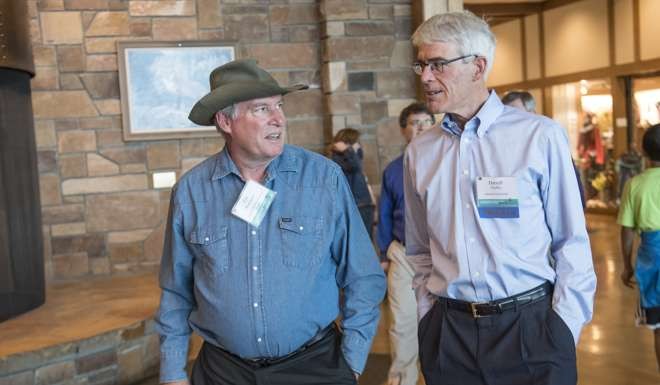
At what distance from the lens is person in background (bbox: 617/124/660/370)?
3.84 meters

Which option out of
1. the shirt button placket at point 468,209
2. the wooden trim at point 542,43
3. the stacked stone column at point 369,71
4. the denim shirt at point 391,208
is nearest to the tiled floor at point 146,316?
the denim shirt at point 391,208

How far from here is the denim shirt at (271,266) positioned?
86.2 inches

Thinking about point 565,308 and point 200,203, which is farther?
point 200,203

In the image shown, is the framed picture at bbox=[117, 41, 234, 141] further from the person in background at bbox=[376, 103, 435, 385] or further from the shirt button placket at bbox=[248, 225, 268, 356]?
the shirt button placket at bbox=[248, 225, 268, 356]

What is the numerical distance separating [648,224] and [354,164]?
107 inches

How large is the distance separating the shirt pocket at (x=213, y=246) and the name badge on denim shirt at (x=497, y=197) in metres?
0.69

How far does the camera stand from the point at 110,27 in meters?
6.59

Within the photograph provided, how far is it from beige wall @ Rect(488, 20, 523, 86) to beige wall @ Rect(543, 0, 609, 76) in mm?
714

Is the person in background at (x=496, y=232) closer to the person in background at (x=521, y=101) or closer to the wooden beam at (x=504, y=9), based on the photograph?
the person in background at (x=521, y=101)

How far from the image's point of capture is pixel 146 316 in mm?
4926

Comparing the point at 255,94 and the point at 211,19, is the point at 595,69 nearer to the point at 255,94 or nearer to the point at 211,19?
the point at 211,19

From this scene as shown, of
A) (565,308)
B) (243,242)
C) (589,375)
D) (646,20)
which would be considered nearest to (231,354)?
(243,242)

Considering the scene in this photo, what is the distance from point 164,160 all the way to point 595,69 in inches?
322

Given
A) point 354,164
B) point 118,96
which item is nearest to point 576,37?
point 354,164
